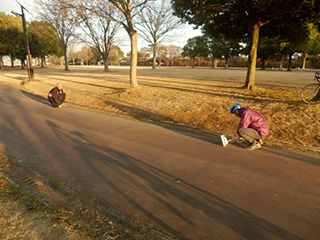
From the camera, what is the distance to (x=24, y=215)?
270 cm

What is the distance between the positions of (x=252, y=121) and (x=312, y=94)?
15.4 ft

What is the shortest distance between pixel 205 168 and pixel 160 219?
1714mm

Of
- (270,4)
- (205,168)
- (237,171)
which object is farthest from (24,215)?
(270,4)

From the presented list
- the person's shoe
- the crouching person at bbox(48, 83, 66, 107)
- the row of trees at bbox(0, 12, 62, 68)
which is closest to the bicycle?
the person's shoe

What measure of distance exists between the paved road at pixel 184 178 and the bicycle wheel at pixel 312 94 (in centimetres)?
419

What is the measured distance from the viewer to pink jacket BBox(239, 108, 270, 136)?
4.91 metres

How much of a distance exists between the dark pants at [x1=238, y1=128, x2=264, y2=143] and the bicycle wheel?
441cm

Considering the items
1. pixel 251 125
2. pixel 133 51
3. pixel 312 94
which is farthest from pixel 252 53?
pixel 251 125

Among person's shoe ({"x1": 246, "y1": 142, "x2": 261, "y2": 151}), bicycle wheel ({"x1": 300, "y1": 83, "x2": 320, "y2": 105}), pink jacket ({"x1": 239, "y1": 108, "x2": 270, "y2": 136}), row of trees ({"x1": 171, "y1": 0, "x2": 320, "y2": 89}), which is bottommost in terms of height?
person's shoe ({"x1": 246, "y1": 142, "x2": 261, "y2": 151})

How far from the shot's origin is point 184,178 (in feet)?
12.2

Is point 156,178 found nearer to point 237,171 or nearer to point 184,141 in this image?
point 237,171

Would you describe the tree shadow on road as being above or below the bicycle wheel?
below

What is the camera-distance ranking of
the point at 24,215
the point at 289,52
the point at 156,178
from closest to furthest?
the point at 24,215 < the point at 156,178 < the point at 289,52

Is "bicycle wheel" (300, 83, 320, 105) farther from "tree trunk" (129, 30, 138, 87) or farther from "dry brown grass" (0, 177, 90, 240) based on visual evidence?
"tree trunk" (129, 30, 138, 87)
